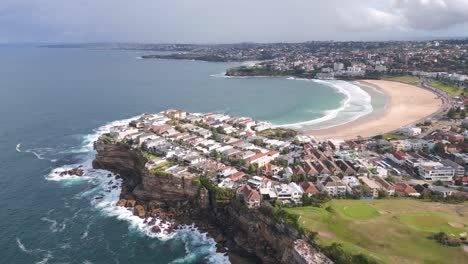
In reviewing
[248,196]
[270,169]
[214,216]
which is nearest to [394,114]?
[270,169]

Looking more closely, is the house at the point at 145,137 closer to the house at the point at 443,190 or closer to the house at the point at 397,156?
the house at the point at 397,156

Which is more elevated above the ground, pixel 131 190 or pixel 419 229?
pixel 419 229

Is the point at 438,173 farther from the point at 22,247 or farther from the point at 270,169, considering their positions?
the point at 22,247

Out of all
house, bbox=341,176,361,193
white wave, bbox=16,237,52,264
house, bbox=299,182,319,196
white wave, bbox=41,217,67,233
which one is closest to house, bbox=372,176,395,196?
house, bbox=341,176,361,193

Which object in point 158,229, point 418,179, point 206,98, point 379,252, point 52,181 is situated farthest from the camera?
point 206,98

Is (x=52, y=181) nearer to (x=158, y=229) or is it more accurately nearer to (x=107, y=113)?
(x=158, y=229)

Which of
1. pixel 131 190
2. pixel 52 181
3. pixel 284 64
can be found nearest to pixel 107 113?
pixel 52 181

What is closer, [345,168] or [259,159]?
[345,168]
